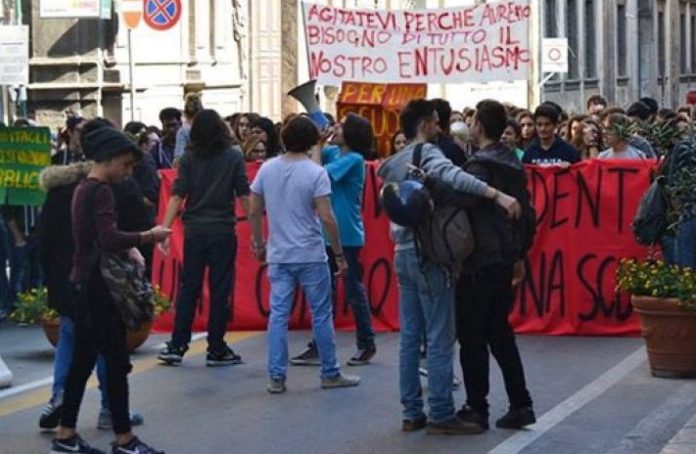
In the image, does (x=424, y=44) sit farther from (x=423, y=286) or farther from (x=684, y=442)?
(x=684, y=442)

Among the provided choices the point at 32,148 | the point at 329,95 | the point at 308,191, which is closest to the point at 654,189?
the point at 308,191

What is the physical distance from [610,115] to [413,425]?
260 inches

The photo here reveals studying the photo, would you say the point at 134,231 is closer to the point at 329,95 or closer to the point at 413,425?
the point at 413,425

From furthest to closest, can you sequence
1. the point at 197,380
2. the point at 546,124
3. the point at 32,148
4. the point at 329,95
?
the point at 329,95 < the point at 32,148 < the point at 546,124 < the point at 197,380

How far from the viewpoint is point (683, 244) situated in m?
13.7

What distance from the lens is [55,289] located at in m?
11.1

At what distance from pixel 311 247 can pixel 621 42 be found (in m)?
45.1

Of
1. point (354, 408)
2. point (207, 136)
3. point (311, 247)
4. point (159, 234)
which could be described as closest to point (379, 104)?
point (207, 136)

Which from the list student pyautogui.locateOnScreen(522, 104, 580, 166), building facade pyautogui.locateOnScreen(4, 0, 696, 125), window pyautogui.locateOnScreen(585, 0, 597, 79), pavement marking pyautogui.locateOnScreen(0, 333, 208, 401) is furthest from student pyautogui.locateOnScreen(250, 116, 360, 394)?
window pyautogui.locateOnScreen(585, 0, 597, 79)

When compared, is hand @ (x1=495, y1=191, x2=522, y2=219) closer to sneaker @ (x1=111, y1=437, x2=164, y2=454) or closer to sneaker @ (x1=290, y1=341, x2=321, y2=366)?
sneaker @ (x1=111, y1=437, x2=164, y2=454)

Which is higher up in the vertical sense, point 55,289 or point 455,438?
point 55,289

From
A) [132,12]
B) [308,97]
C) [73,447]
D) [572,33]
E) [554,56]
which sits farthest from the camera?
[572,33]

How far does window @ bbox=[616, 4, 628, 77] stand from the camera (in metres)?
55.9

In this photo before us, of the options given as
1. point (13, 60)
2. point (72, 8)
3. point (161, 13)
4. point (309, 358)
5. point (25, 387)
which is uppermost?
point (72, 8)
